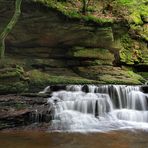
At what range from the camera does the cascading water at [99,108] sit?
12.0m

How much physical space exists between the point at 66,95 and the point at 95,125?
7.55 ft

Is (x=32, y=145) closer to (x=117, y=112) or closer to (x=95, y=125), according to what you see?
(x=95, y=125)

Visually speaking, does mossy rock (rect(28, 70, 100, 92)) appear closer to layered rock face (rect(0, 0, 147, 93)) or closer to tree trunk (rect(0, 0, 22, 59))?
layered rock face (rect(0, 0, 147, 93))

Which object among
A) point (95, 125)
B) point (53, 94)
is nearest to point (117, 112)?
point (95, 125)

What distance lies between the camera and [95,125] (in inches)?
473

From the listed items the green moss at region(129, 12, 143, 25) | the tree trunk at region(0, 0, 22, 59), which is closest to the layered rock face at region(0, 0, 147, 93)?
the tree trunk at region(0, 0, 22, 59)

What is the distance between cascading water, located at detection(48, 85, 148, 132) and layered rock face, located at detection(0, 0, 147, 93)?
243 centimetres

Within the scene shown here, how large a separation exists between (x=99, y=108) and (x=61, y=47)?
5.94m

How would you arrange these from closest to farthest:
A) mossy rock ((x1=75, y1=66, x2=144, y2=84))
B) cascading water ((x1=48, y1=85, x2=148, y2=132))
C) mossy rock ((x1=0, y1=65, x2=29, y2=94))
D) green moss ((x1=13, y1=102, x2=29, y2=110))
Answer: cascading water ((x1=48, y1=85, x2=148, y2=132)) → green moss ((x1=13, y1=102, x2=29, y2=110)) → mossy rock ((x1=0, y1=65, x2=29, y2=94)) → mossy rock ((x1=75, y1=66, x2=144, y2=84))

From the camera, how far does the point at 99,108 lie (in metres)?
13.3

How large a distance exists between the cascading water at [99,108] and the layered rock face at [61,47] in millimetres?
2429

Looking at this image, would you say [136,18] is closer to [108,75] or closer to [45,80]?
[108,75]

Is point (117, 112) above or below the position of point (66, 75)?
below

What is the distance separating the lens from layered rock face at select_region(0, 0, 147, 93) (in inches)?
658
